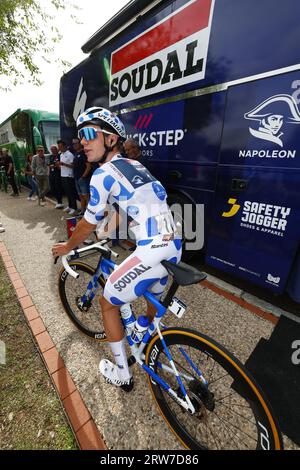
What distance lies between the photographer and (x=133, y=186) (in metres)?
1.64

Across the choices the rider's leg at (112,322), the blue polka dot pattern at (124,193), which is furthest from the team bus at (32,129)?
the rider's leg at (112,322)

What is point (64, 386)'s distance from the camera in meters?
2.08

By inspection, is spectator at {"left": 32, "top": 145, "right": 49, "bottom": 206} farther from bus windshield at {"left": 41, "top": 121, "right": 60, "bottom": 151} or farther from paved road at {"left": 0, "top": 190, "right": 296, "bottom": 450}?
paved road at {"left": 0, "top": 190, "right": 296, "bottom": 450}

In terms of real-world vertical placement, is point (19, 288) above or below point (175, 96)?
below

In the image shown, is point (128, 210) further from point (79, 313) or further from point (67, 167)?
point (67, 167)

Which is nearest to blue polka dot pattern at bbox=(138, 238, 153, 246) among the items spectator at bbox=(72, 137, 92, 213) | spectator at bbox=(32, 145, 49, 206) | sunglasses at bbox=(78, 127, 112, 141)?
sunglasses at bbox=(78, 127, 112, 141)

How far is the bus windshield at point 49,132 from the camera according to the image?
9609 millimetres

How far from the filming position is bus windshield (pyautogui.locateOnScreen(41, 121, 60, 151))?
961cm

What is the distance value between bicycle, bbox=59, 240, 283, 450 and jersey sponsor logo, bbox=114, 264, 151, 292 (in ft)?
0.57

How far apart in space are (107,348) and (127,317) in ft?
2.71

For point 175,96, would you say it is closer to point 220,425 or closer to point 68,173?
point 220,425

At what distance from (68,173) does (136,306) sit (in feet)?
19.1

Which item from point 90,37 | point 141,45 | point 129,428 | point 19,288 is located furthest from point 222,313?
point 90,37

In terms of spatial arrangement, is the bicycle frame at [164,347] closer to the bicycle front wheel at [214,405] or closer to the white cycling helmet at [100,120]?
the bicycle front wheel at [214,405]
